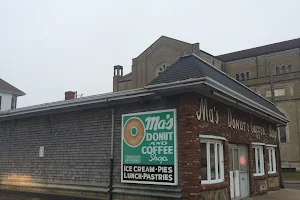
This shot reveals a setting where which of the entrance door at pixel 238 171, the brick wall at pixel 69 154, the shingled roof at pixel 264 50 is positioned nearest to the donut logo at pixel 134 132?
the brick wall at pixel 69 154

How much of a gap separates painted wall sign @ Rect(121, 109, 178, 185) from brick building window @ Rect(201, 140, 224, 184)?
0.97 meters

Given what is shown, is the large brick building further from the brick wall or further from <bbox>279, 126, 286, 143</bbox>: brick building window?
the brick wall

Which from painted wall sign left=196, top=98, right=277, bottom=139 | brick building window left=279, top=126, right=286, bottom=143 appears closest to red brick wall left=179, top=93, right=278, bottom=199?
painted wall sign left=196, top=98, right=277, bottom=139

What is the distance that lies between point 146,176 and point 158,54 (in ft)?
123

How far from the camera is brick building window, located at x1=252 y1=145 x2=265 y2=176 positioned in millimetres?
13977

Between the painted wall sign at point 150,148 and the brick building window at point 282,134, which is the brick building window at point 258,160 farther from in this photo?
the brick building window at point 282,134

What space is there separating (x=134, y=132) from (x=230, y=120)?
11.9 feet

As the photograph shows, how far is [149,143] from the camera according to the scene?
33.0ft

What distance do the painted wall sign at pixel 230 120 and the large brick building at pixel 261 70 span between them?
983 inches

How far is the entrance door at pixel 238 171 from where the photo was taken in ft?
39.0

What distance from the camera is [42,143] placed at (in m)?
13.1

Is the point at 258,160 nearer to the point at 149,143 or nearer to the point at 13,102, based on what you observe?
the point at 149,143

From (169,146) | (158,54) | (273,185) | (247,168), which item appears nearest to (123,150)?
(169,146)

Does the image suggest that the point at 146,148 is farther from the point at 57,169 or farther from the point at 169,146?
the point at 57,169
